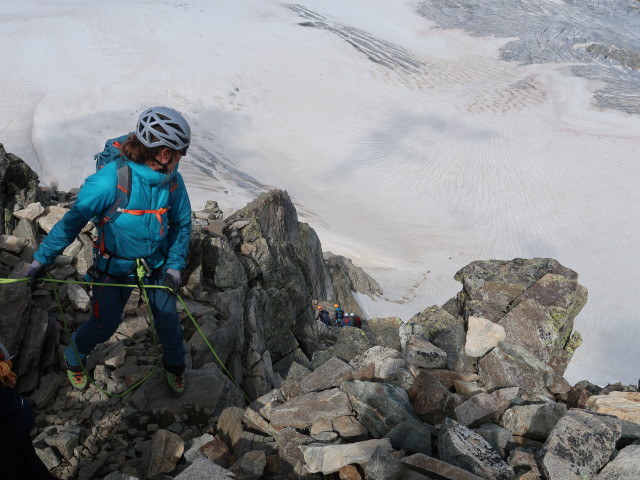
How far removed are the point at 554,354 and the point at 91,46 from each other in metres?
49.5

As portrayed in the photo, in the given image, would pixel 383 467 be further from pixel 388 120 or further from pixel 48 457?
pixel 388 120

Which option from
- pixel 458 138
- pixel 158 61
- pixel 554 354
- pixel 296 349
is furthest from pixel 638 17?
pixel 296 349

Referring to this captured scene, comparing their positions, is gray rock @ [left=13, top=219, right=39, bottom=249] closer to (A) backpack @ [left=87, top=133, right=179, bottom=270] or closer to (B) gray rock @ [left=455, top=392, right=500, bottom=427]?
(A) backpack @ [left=87, top=133, right=179, bottom=270]

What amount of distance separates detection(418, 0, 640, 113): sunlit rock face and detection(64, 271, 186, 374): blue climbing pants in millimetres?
56119

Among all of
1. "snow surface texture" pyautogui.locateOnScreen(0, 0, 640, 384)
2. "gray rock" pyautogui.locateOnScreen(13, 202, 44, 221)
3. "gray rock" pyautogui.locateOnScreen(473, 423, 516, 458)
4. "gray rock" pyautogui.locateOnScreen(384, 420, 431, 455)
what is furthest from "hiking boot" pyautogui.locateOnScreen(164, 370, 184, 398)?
"snow surface texture" pyautogui.locateOnScreen(0, 0, 640, 384)

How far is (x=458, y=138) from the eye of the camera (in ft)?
163

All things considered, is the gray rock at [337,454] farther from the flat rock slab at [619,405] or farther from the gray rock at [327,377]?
the flat rock slab at [619,405]

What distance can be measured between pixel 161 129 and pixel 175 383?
10.9ft

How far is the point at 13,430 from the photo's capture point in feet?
12.2

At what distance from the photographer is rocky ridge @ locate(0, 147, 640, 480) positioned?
17.2 ft

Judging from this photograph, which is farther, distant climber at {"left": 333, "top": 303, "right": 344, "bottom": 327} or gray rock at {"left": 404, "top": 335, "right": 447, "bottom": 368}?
distant climber at {"left": 333, "top": 303, "right": 344, "bottom": 327}

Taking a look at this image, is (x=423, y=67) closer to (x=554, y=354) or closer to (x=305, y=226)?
→ (x=305, y=226)

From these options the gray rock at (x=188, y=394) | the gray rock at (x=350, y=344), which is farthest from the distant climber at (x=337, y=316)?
the gray rock at (x=188, y=394)

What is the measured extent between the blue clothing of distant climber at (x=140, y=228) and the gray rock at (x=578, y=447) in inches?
167
